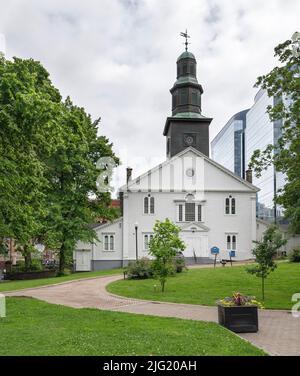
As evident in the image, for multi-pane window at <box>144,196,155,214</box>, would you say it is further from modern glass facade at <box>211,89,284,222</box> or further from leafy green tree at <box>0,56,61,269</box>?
modern glass facade at <box>211,89,284,222</box>

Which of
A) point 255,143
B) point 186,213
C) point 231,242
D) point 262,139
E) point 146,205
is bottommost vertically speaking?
point 231,242

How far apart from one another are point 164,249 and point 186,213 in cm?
2269

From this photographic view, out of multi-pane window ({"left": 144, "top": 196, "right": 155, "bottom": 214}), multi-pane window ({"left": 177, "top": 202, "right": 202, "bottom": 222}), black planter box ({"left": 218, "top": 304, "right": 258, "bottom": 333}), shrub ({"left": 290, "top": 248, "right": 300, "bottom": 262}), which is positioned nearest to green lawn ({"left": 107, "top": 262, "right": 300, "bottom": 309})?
black planter box ({"left": 218, "top": 304, "right": 258, "bottom": 333})

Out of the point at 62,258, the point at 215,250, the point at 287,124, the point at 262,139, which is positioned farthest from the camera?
the point at 262,139

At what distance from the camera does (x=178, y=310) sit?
16.0 m

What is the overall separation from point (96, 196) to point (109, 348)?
29.8 metres

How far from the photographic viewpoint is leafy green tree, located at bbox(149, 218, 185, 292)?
22000 millimetres

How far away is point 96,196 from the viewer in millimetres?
38719

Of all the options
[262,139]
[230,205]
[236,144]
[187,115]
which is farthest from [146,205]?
[236,144]

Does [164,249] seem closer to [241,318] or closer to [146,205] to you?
[241,318]

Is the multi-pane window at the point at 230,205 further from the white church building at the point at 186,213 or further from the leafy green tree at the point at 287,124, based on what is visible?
the leafy green tree at the point at 287,124

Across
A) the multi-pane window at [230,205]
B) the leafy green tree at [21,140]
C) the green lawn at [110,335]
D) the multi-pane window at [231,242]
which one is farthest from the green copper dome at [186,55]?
the green lawn at [110,335]

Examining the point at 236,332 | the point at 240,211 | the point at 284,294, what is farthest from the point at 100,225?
the point at 236,332

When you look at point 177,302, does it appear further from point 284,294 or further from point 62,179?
point 62,179
